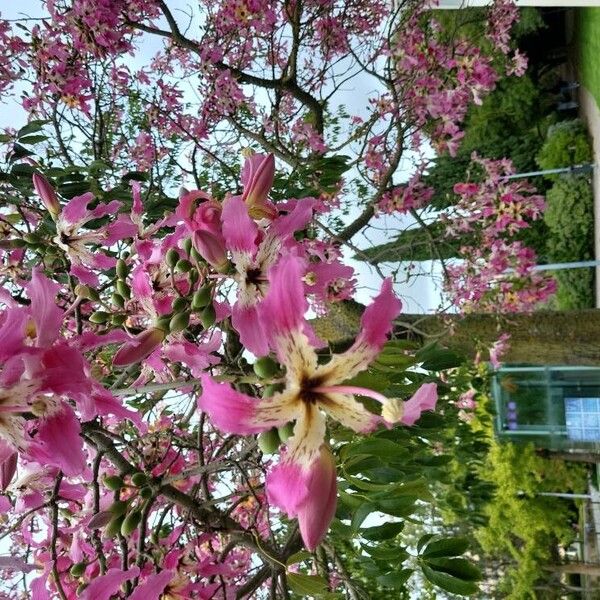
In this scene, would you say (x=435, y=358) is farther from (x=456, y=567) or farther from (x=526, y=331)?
(x=526, y=331)

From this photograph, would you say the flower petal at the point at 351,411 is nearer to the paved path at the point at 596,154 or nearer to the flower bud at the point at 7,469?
the flower bud at the point at 7,469

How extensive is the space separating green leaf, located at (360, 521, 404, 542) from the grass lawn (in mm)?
9810

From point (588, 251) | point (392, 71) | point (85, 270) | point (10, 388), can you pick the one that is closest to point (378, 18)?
point (392, 71)

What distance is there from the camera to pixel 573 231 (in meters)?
10.7

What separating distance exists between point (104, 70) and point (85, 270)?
6.08 feet

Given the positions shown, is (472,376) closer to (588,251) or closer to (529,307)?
(529,307)

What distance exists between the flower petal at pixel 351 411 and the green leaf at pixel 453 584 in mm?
605

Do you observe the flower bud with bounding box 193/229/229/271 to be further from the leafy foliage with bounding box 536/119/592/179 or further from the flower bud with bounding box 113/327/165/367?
the leafy foliage with bounding box 536/119/592/179

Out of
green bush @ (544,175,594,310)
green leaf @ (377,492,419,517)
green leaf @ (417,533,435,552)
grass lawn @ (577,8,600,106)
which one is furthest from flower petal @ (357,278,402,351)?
green bush @ (544,175,594,310)

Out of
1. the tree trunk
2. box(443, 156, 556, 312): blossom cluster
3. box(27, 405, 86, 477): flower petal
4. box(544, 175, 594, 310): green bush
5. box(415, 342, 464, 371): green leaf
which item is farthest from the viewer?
box(544, 175, 594, 310): green bush

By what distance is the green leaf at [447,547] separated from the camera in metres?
1.12

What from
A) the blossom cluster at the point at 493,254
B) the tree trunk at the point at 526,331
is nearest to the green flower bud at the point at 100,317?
the tree trunk at the point at 526,331

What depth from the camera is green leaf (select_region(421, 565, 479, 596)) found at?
109cm

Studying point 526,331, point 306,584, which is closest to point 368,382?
point 306,584
